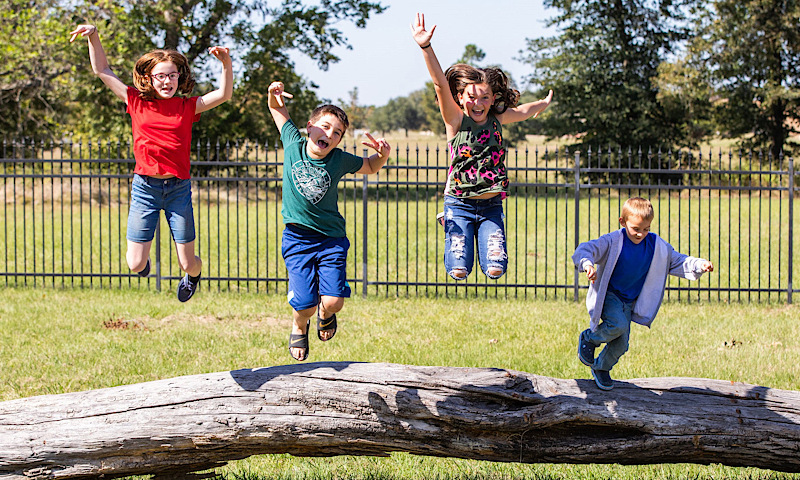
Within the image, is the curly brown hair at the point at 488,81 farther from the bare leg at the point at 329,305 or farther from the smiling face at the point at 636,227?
the bare leg at the point at 329,305

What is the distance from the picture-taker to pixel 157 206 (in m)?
5.31

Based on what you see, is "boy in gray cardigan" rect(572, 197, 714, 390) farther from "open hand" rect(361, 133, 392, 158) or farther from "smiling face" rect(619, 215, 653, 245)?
"open hand" rect(361, 133, 392, 158)

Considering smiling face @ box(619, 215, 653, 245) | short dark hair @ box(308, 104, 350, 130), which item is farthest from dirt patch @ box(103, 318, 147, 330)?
smiling face @ box(619, 215, 653, 245)

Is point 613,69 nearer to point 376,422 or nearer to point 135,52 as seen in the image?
point 135,52

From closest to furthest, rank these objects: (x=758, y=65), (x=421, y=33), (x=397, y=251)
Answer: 1. (x=421, y=33)
2. (x=397, y=251)
3. (x=758, y=65)

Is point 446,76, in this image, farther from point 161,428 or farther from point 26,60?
point 26,60

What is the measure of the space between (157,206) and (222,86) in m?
0.95

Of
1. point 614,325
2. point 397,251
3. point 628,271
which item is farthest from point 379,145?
point 397,251

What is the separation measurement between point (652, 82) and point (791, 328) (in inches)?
979

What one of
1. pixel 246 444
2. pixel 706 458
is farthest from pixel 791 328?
pixel 246 444

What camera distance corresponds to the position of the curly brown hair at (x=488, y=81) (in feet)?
17.2

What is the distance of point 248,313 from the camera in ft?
36.6

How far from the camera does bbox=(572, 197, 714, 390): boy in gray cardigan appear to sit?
487 centimetres

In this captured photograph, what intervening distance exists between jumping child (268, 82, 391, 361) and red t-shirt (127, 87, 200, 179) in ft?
2.20
